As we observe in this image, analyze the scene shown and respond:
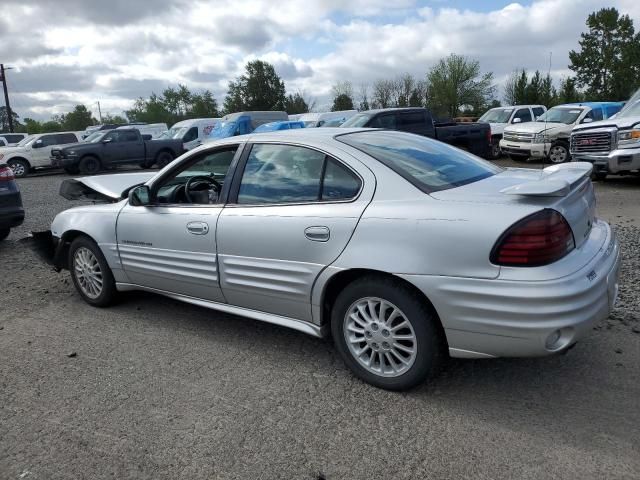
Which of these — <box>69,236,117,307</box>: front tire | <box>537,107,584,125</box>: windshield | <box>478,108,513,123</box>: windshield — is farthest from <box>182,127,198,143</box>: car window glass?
<box>69,236,117,307</box>: front tire

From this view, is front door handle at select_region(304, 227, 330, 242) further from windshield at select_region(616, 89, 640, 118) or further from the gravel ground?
windshield at select_region(616, 89, 640, 118)

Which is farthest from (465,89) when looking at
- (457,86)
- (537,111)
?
(537,111)

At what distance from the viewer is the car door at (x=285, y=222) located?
324 centimetres

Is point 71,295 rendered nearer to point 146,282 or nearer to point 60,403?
point 146,282

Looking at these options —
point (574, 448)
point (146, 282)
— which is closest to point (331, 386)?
point (574, 448)

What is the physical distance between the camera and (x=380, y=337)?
10.4 feet

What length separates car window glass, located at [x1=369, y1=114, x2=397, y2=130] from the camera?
44.2ft

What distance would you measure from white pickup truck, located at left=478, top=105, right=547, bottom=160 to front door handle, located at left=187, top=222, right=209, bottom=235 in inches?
648

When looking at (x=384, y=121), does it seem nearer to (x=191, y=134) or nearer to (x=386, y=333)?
(x=386, y=333)

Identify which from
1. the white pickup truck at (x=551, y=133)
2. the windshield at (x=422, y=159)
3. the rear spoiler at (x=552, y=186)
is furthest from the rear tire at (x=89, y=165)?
the rear spoiler at (x=552, y=186)

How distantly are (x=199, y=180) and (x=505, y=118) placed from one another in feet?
56.5

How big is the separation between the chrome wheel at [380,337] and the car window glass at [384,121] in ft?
35.3

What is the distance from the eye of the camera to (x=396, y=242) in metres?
2.97

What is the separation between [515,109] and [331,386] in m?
18.5
